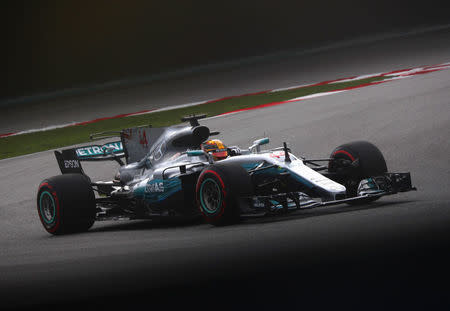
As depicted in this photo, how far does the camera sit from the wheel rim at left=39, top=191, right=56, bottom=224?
316 inches

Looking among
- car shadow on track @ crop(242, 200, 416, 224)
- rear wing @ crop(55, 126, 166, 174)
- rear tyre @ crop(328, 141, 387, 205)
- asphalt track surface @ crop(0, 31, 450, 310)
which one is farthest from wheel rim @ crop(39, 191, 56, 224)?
rear tyre @ crop(328, 141, 387, 205)

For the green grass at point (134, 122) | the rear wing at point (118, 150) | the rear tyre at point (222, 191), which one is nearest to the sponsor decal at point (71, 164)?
the rear wing at point (118, 150)

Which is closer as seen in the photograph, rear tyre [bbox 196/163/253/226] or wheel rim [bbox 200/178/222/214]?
rear tyre [bbox 196/163/253/226]

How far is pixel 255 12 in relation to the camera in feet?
107

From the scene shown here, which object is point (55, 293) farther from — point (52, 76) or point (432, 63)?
point (52, 76)

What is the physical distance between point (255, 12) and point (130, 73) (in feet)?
21.3

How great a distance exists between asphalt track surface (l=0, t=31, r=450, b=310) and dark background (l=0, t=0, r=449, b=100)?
2068 centimetres

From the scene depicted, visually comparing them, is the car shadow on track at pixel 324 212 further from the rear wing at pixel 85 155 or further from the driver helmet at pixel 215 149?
the rear wing at pixel 85 155

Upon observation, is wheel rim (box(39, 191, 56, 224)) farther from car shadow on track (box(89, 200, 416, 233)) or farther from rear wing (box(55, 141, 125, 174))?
rear wing (box(55, 141, 125, 174))

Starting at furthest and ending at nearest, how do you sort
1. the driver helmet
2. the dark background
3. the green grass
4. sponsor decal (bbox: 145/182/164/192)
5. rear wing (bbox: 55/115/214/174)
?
the dark background
the green grass
rear wing (bbox: 55/115/214/174)
the driver helmet
sponsor decal (bbox: 145/182/164/192)

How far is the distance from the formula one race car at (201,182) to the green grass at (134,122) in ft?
29.2

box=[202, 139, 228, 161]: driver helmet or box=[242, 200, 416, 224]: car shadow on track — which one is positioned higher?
box=[202, 139, 228, 161]: driver helmet

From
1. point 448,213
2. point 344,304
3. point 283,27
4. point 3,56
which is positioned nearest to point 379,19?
point 283,27

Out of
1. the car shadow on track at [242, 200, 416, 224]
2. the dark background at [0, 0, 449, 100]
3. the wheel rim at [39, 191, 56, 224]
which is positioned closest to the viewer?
the car shadow on track at [242, 200, 416, 224]
